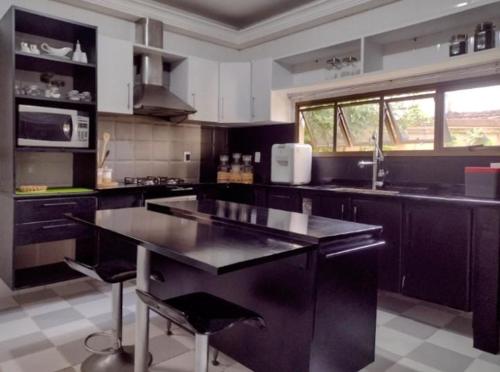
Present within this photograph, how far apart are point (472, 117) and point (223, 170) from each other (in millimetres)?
2553

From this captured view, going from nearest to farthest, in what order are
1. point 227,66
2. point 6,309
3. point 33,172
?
point 6,309 → point 33,172 → point 227,66

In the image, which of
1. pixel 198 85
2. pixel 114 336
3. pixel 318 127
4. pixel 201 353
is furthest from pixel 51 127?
pixel 318 127

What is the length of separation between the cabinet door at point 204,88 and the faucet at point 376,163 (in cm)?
Answer: 168

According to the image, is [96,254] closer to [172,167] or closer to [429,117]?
[172,167]

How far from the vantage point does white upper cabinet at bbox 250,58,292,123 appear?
13.6ft

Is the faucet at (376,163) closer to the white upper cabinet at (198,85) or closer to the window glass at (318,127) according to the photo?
the window glass at (318,127)

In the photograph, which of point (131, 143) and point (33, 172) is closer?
point (33, 172)

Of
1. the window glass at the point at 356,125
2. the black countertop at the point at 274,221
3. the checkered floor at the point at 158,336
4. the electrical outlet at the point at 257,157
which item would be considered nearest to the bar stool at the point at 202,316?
the black countertop at the point at 274,221

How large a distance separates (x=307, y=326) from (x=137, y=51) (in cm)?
314

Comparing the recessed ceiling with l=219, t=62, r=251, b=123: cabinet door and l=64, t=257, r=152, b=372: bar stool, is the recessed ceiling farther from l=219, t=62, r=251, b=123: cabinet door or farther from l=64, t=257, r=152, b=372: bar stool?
l=64, t=257, r=152, b=372: bar stool

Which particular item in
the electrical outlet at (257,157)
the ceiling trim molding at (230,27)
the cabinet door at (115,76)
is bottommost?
the electrical outlet at (257,157)

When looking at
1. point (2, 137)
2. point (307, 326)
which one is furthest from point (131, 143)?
point (307, 326)

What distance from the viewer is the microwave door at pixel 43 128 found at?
293cm

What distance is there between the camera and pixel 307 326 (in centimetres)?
161
